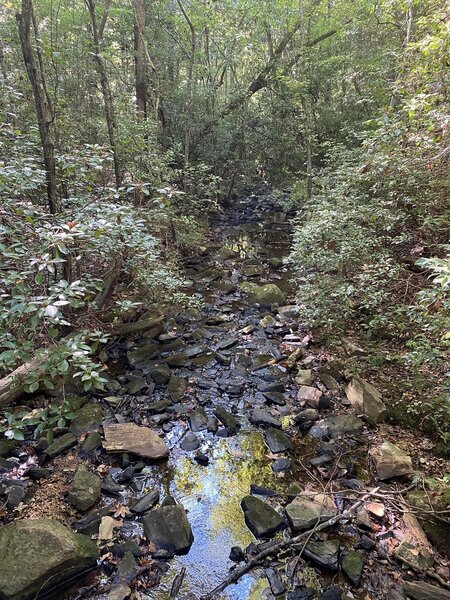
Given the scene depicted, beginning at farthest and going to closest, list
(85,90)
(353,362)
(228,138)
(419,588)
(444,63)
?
(228,138)
(85,90)
(353,362)
(444,63)
(419,588)

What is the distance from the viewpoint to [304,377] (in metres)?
6.21

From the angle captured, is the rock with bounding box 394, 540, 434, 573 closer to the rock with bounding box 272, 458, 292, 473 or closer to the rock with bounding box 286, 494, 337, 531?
the rock with bounding box 286, 494, 337, 531

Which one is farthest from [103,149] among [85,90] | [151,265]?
[85,90]

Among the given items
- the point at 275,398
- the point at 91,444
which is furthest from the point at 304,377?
the point at 91,444

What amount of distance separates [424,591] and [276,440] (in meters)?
2.17

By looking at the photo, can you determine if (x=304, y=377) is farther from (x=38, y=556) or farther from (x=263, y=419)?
(x=38, y=556)

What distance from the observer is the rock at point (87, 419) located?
5.05 m

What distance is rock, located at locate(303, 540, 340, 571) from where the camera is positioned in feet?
11.2

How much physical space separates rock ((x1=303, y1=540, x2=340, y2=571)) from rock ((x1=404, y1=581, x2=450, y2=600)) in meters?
0.58

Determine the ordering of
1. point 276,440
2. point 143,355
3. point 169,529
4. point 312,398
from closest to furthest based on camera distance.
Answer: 1. point 169,529
2. point 276,440
3. point 312,398
4. point 143,355

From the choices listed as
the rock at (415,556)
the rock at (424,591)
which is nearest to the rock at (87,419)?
the rock at (415,556)

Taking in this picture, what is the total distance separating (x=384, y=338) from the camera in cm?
641

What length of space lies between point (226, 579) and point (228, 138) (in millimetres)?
15036

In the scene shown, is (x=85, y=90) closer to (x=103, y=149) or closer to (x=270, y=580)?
(x=103, y=149)
